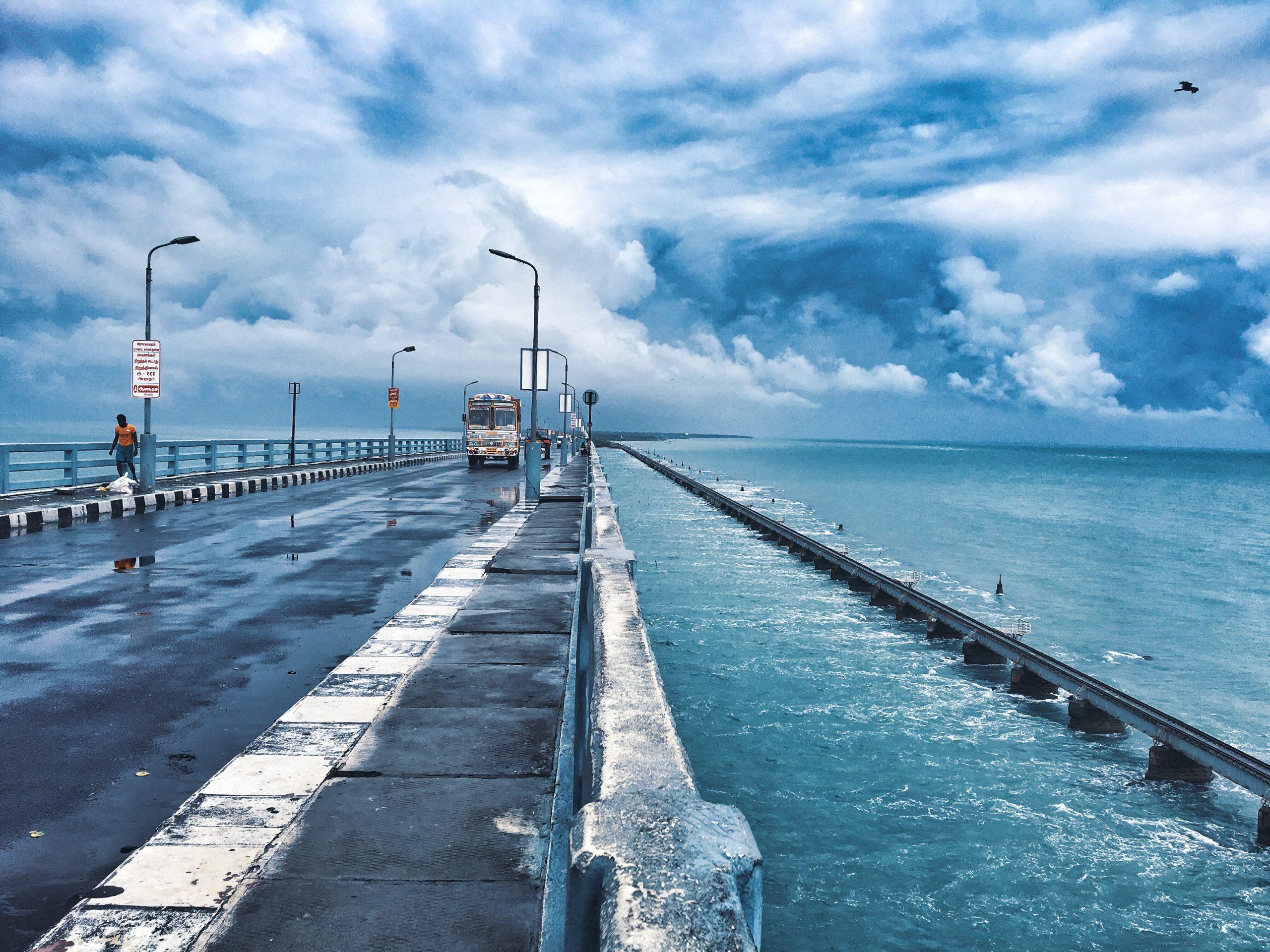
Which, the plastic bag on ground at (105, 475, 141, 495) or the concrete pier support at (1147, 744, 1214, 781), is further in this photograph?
the plastic bag on ground at (105, 475, 141, 495)

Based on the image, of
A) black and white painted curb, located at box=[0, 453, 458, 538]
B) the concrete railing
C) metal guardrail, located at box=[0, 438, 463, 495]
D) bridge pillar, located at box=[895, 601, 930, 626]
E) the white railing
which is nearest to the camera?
the concrete railing

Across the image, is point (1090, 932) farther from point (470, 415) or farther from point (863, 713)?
point (470, 415)

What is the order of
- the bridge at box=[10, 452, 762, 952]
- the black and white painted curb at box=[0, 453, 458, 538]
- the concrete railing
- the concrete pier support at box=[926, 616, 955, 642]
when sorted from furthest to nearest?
the black and white painted curb at box=[0, 453, 458, 538] < the concrete pier support at box=[926, 616, 955, 642] < the bridge at box=[10, 452, 762, 952] < the concrete railing

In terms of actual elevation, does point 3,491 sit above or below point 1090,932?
above

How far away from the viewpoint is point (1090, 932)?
21.4 feet

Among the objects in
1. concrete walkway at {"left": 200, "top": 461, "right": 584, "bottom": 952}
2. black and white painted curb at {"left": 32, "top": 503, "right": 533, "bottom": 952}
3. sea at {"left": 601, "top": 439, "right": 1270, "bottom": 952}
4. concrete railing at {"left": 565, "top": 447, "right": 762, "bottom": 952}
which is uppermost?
concrete railing at {"left": 565, "top": 447, "right": 762, "bottom": 952}

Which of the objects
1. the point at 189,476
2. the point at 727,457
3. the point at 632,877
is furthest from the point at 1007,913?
the point at 727,457

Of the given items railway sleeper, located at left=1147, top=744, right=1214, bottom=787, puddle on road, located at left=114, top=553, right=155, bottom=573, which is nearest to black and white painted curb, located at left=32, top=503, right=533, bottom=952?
puddle on road, located at left=114, top=553, right=155, bottom=573

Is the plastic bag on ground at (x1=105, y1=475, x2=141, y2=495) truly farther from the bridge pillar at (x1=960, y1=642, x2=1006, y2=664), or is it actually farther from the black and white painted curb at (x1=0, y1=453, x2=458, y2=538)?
the bridge pillar at (x1=960, y1=642, x2=1006, y2=664)

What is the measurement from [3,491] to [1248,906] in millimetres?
24611

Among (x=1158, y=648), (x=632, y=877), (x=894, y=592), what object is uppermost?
(x=632, y=877)

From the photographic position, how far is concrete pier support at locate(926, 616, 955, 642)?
1578cm

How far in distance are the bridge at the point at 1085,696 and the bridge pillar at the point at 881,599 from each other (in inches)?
0.7

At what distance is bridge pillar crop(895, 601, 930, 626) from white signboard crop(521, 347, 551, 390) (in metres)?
10.7
